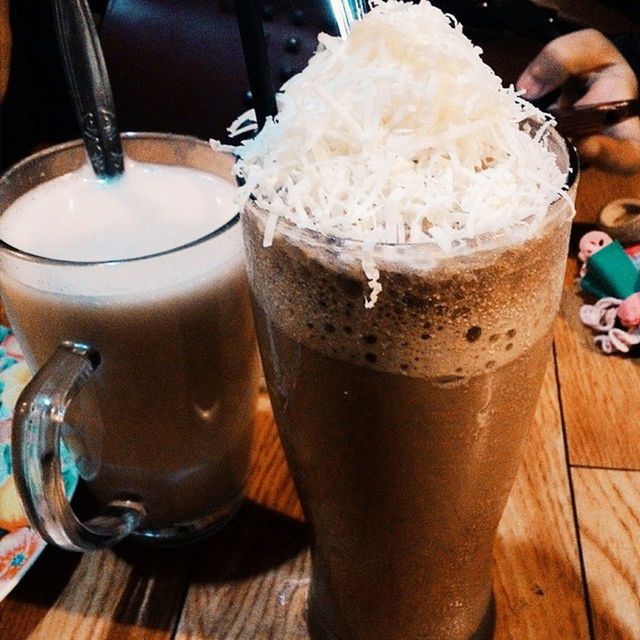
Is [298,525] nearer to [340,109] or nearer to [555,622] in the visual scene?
[555,622]

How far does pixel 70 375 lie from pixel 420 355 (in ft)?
0.81

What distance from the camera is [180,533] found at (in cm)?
66

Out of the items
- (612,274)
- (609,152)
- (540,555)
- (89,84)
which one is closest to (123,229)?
(89,84)

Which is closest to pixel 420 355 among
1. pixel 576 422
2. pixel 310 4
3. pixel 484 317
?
pixel 484 317

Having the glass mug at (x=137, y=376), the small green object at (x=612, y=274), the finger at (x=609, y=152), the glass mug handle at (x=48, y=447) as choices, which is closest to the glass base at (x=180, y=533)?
the glass mug at (x=137, y=376)

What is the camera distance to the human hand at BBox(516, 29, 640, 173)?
962mm

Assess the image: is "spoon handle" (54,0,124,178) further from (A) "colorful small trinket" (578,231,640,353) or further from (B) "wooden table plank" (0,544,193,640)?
(A) "colorful small trinket" (578,231,640,353)

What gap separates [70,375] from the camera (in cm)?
52

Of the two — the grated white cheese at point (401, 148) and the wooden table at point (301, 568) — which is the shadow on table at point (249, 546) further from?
the grated white cheese at point (401, 148)

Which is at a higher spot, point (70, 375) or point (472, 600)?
point (70, 375)

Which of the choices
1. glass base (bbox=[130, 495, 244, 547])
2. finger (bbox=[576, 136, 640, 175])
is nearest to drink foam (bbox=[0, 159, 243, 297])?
glass base (bbox=[130, 495, 244, 547])

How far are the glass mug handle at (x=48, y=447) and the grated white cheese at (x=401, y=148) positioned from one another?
19cm

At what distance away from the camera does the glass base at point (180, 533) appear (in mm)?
656

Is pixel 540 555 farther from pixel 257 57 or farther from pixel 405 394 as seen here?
pixel 257 57
